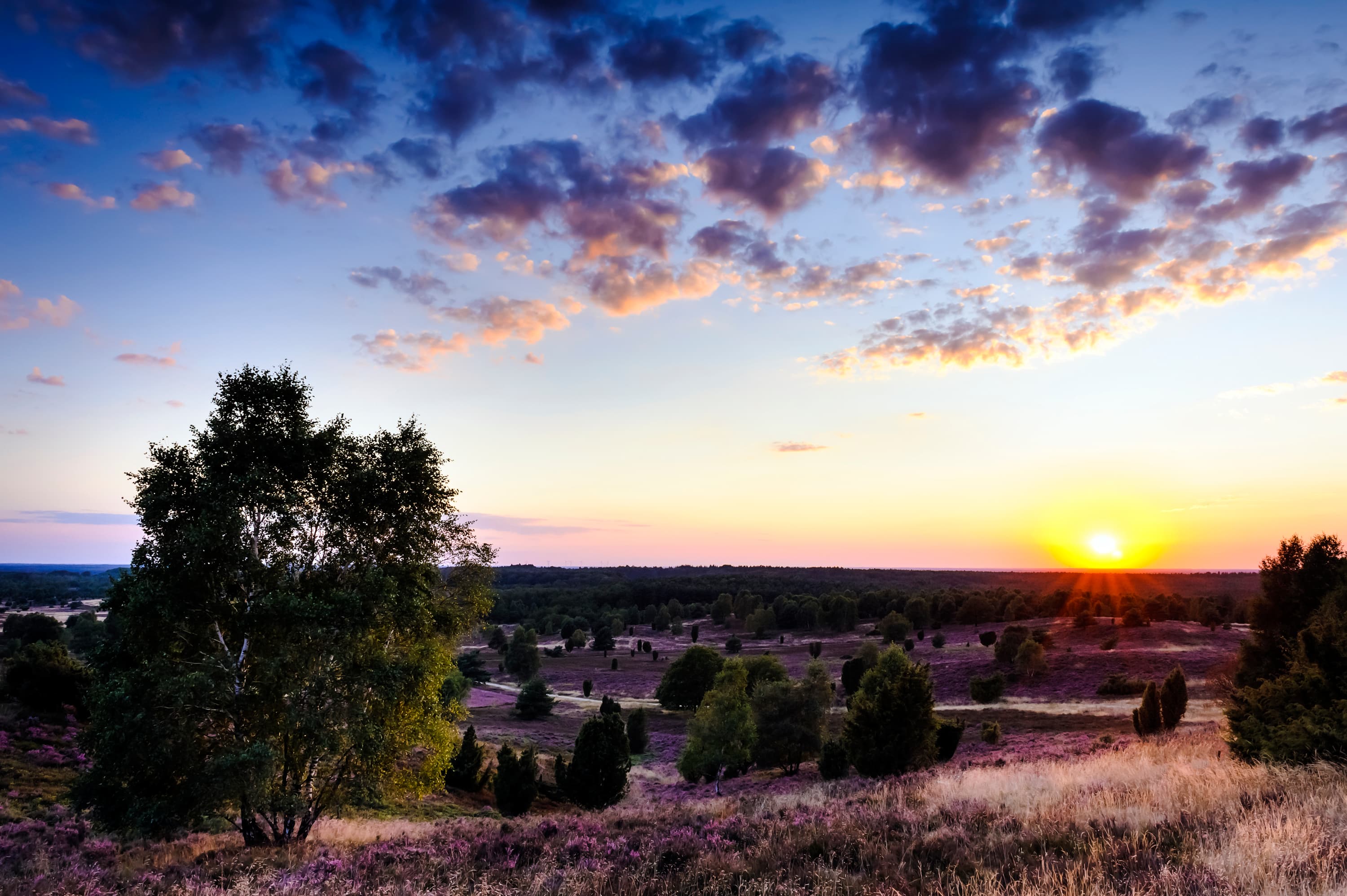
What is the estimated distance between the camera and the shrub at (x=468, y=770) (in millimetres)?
35688

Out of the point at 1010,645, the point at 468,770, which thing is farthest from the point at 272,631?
the point at 1010,645

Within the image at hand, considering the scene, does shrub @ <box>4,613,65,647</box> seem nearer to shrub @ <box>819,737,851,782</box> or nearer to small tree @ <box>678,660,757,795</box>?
small tree @ <box>678,660,757,795</box>

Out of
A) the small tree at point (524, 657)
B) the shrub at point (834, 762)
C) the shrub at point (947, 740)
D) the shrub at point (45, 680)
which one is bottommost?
the small tree at point (524, 657)

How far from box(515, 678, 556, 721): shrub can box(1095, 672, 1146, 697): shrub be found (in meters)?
53.3

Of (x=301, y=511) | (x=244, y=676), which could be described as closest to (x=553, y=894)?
(x=244, y=676)

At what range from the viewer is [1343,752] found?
41.0ft

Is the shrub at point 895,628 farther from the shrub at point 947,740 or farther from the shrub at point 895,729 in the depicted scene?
the shrub at point 895,729

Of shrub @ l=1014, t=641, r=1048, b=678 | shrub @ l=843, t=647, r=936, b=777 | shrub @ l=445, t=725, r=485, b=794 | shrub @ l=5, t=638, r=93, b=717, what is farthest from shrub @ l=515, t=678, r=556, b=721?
shrub @ l=1014, t=641, r=1048, b=678

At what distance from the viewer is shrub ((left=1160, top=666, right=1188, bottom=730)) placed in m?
34.5

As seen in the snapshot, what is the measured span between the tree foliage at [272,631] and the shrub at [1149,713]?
118ft

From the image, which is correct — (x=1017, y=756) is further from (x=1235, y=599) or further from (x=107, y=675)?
(x=1235, y=599)

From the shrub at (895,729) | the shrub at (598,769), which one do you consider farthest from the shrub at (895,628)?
the shrub at (598,769)

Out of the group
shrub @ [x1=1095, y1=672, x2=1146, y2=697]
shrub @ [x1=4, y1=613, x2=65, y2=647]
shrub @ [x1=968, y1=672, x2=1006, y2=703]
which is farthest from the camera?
shrub @ [x1=4, y1=613, x2=65, y2=647]

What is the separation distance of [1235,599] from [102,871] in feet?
546
